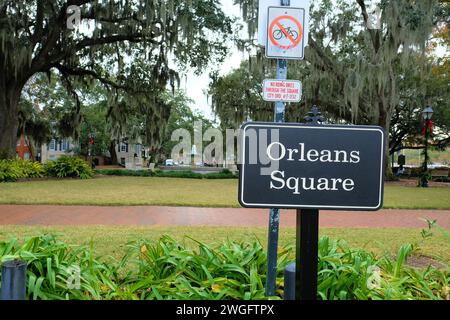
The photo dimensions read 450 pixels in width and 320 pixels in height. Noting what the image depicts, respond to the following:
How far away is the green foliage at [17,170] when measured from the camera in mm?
15508

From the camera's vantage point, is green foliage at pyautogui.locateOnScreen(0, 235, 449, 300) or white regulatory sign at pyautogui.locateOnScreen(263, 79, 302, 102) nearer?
white regulatory sign at pyautogui.locateOnScreen(263, 79, 302, 102)

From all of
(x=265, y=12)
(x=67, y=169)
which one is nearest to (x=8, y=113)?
(x=67, y=169)

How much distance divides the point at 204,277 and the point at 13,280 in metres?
1.37

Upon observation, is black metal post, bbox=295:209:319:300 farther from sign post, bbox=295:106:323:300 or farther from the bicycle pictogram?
the bicycle pictogram

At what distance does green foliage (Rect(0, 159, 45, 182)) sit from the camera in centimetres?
1551

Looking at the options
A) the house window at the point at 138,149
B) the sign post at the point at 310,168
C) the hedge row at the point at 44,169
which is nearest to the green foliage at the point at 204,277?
the sign post at the point at 310,168

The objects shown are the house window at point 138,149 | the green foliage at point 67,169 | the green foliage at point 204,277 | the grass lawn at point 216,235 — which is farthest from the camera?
the house window at point 138,149

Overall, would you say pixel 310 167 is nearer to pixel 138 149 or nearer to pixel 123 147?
pixel 123 147

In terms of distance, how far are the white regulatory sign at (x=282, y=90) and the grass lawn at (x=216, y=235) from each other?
10.1ft

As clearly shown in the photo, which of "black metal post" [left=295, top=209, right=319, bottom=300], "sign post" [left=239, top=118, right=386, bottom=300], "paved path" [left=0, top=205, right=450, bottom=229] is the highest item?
"sign post" [left=239, top=118, right=386, bottom=300]

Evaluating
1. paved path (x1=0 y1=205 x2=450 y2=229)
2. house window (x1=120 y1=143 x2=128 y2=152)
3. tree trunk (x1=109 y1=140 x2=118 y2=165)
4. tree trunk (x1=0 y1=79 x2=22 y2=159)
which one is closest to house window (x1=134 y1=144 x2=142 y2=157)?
house window (x1=120 y1=143 x2=128 y2=152)

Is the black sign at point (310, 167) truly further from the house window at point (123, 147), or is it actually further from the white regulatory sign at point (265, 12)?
the house window at point (123, 147)

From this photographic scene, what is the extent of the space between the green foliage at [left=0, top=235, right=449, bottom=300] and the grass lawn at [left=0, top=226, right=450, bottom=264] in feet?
5.49

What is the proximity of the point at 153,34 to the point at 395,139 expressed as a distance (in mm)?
23105
